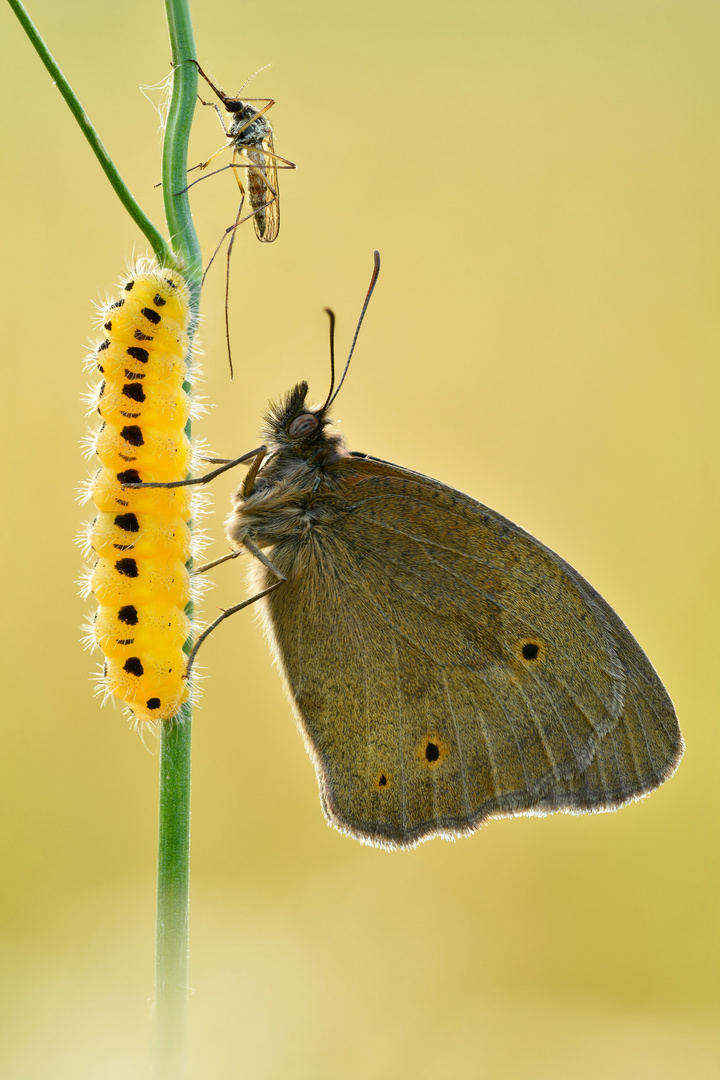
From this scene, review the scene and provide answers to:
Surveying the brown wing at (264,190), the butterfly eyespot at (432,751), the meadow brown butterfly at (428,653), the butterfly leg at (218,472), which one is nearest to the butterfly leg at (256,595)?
the meadow brown butterfly at (428,653)

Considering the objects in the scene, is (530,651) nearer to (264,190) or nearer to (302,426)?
(302,426)

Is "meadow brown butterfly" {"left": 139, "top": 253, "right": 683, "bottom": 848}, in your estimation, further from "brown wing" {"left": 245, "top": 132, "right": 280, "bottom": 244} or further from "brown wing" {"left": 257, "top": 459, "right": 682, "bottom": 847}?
"brown wing" {"left": 245, "top": 132, "right": 280, "bottom": 244}

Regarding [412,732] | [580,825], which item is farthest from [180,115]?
[580,825]

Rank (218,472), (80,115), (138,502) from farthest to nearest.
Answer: (218,472)
(138,502)
(80,115)

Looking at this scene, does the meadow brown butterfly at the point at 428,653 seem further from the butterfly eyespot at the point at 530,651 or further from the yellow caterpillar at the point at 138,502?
the yellow caterpillar at the point at 138,502

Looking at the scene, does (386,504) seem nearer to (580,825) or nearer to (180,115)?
(180,115)

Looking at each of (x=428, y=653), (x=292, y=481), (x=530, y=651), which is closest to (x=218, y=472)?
(x=292, y=481)
